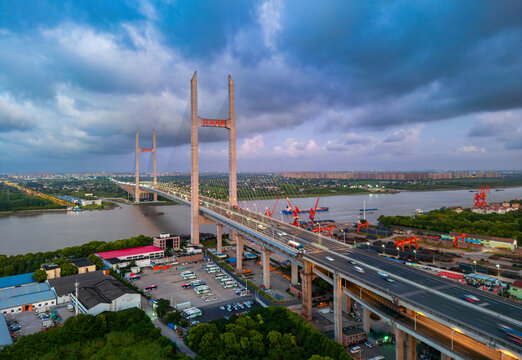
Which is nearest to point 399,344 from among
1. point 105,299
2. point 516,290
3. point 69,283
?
point 516,290

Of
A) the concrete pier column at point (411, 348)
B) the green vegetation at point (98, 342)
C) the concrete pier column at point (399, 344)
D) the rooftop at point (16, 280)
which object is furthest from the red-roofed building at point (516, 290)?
the rooftop at point (16, 280)

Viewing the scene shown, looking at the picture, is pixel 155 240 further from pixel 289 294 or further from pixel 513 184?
pixel 513 184

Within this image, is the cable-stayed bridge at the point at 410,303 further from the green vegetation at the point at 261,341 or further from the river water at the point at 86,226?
the river water at the point at 86,226

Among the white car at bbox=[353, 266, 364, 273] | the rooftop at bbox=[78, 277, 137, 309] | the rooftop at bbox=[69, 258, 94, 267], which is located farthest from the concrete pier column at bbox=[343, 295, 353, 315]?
the rooftop at bbox=[69, 258, 94, 267]

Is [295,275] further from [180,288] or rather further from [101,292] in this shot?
[101,292]

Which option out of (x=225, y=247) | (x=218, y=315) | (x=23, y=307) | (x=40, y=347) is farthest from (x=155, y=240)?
(x=40, y=347)

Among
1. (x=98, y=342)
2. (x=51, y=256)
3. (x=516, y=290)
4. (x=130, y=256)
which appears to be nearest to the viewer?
(x=98, y=342)
